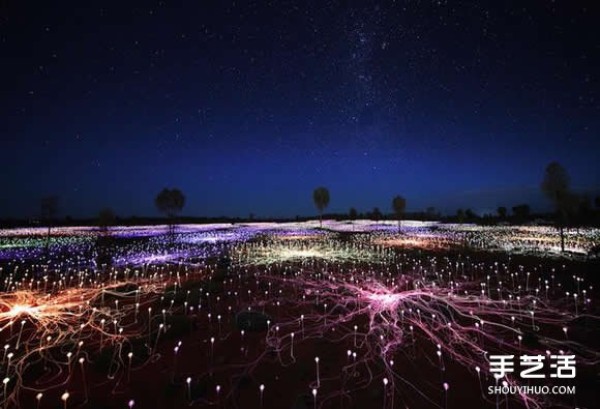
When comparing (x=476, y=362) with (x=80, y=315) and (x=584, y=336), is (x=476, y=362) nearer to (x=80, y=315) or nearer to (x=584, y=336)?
(x=584, y=336)

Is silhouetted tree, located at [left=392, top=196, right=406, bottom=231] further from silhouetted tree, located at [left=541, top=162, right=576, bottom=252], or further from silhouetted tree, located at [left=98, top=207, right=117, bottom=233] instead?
silhouetted tree, located at [left=98, top=207, right=117, bottom=233]

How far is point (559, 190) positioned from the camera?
2120 centimetres

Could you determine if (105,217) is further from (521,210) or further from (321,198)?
(521,210)

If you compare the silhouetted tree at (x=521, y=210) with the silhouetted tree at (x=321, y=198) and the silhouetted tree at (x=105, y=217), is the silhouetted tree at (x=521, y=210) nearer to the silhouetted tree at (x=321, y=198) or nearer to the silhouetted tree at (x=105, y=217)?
the silhouetted tree at (x=321, y=198)

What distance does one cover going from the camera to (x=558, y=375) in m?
6.20

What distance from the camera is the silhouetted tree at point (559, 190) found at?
21.0 metres

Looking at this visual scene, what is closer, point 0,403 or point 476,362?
point 0,403

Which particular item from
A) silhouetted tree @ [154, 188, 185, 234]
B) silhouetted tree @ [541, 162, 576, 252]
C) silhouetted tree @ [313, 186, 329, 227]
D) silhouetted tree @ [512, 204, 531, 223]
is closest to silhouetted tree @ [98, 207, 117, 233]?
silhouetted tree @ [154, 188, 185, 234]

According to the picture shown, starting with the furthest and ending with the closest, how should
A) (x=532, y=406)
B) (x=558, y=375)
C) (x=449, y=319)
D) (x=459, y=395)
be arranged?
(x=449, y=319), (x=558, y=375), (x=459, y=395), (x=532, y=406)

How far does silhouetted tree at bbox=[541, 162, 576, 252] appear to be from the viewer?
21.0 meters

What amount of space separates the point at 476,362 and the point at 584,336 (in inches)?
129

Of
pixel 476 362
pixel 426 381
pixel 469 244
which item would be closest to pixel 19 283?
pixel 426 381

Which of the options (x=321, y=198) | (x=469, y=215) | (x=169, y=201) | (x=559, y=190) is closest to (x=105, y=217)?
(x=169, y=201)

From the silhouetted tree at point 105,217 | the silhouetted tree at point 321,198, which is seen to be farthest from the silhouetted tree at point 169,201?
the silhouetted tree at point 321,198
